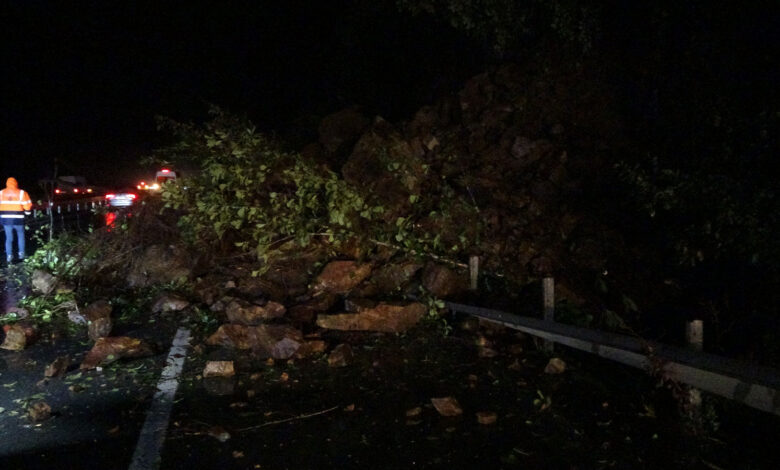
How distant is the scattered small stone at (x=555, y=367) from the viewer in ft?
18.0

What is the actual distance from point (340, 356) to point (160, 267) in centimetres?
489

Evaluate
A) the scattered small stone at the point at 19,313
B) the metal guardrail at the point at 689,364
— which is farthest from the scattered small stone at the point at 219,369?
the scattered small stone at the point at 19,313

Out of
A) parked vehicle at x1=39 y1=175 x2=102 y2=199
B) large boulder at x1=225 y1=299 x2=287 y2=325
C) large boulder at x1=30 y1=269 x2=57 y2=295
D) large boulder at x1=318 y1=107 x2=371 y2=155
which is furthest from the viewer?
parked vehicle at x1=39 y1=175 x2=102 y2=199

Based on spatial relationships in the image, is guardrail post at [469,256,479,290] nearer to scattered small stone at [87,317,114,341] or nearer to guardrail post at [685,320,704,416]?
guardrail post at [685,320,704,416]

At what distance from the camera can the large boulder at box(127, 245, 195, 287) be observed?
9.23m

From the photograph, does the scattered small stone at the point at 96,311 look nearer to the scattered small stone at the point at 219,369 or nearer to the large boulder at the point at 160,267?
the large boulder at the point at 160,267

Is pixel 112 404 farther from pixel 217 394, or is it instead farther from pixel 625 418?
pixel 625 418

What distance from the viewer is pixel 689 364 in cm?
406

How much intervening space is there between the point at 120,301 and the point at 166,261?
118cm

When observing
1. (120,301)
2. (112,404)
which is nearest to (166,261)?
(120,301)

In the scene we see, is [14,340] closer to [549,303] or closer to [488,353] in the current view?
[488,353]

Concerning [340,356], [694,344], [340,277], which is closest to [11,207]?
[340,277]

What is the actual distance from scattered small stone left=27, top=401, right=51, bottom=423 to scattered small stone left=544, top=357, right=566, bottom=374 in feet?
14.8

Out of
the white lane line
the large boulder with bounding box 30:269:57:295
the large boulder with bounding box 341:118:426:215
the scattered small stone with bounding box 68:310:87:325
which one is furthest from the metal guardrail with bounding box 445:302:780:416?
the large boulder with bounding box 30:269:57:295
